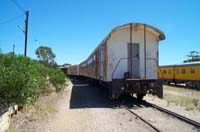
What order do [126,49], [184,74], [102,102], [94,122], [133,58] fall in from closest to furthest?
1. [94,122]
2. [126,49]
3. [133,58]
4. [102,102]
5. [184,74]

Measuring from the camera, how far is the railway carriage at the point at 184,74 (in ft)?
87.6

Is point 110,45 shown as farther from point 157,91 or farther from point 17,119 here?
point 17,119

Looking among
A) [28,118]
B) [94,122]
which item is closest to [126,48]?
[94,122]

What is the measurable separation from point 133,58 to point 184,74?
2001 centimetres

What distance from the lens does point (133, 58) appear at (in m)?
11.9

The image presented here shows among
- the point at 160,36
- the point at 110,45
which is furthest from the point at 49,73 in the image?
the point at 160,36

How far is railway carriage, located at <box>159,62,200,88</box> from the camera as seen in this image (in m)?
26.7

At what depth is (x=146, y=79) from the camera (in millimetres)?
11133

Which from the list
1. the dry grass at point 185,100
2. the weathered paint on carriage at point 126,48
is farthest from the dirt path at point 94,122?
the dry grass at point 185,100

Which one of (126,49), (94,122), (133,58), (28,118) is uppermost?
(126,49)

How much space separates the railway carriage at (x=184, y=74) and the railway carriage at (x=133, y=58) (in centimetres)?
1220

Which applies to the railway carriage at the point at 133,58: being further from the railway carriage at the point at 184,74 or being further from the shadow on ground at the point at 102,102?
the railway carriage at the point at 184,74

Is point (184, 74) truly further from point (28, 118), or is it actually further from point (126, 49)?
point (28, 118)

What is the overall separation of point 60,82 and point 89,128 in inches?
479
